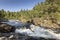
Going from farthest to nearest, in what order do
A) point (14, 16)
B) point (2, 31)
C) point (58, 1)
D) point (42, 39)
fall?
point (14, 16)
point (58, 1)
point (2, 31)
point (42, 39)

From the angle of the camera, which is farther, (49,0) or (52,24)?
(49,0)

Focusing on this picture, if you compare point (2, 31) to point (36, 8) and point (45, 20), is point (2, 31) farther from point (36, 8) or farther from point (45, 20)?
point (36, 8)

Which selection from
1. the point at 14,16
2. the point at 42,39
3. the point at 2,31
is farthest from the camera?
the point at 14,16

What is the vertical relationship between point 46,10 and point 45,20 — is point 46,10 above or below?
above

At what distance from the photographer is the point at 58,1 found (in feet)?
309

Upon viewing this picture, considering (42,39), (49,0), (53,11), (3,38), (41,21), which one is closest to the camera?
(3,38)

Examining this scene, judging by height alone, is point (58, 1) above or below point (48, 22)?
above

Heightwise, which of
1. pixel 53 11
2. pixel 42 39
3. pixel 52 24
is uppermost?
pixel 53 11

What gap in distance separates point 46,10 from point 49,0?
49.5ft

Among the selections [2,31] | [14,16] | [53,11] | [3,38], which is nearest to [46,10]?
[53,11]

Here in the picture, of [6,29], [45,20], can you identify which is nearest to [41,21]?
[45,20]

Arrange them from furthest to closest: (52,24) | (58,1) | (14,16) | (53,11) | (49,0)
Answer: (14,16)
(49,0)
(58,1)
(53,11)
(52,24)

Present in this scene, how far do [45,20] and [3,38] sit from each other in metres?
39.4

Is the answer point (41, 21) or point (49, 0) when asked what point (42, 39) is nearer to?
point (41, 21)
